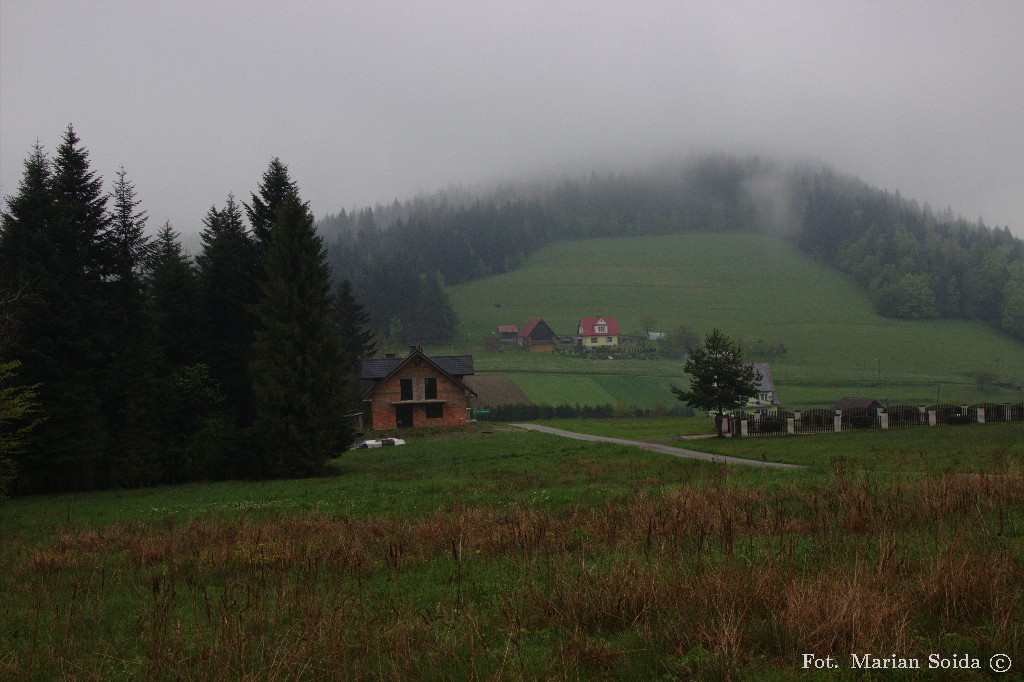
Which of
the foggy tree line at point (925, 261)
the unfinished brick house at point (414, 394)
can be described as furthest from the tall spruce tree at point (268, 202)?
the foggy tree line at point (925, 261)

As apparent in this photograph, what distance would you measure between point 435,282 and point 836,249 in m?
114

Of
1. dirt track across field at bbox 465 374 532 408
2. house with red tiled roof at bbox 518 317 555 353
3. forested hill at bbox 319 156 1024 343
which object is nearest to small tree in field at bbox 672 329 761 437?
dirt track across field at bbox 465 374 532 408

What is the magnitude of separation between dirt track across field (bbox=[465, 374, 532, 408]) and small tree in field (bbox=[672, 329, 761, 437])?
37.3 metres

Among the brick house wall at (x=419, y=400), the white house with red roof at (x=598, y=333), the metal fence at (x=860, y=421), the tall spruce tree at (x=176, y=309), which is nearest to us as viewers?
the metal fence at (x=860, y=421)

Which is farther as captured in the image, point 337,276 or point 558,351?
point 337,276

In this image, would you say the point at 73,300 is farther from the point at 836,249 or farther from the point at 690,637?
the point at 836,249

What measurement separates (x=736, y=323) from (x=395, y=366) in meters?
85.4

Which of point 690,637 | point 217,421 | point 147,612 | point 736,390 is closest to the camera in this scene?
point 690,637

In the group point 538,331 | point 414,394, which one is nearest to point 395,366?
point 414,394

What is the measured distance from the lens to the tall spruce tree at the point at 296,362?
34719 mm

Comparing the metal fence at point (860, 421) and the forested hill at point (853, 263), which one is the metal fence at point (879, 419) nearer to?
the metal fence at point (860, 421)

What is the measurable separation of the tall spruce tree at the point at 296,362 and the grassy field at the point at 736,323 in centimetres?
4791

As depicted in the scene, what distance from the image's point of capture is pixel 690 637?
5.34m

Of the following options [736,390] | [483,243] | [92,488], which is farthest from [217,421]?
[483,243]
